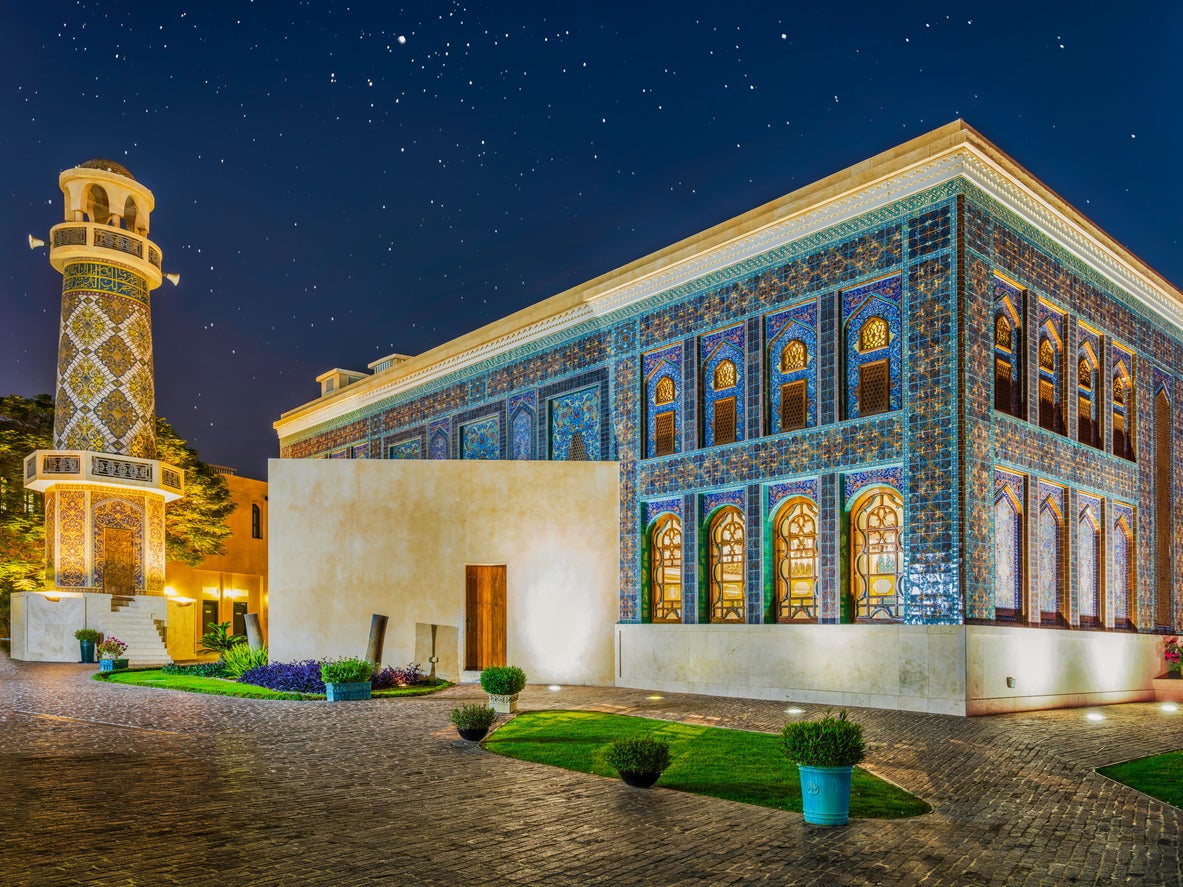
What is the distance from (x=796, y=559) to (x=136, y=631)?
67.3ft

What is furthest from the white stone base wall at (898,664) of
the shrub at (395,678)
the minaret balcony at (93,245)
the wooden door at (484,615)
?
the minaret balcony at (93,245)

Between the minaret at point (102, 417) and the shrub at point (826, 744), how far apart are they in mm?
26040

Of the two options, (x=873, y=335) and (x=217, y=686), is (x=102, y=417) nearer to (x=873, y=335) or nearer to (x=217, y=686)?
(x=217, y=686)

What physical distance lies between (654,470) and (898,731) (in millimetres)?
8444

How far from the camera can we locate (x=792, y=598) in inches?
674

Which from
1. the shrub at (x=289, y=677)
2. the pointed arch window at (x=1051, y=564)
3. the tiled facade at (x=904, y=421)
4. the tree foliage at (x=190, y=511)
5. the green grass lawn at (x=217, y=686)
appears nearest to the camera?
the tiled facade at (x=904, y=421)

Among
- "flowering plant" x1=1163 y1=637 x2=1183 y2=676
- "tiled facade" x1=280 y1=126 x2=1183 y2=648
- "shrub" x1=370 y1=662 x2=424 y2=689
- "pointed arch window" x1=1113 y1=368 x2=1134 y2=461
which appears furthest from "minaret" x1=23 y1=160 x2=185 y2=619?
"flowering plant" x1=1163 y1=637 x2=1183 y2=676

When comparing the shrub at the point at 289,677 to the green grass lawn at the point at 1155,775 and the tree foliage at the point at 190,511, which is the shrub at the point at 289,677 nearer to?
the green grass lawn at the point at 1155,775

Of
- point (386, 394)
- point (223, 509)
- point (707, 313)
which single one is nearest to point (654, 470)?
point (707, 313)

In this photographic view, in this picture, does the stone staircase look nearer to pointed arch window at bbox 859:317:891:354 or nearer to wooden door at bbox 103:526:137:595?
wooden door at bbox 103:526:137:595

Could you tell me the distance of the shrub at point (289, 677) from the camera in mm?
17312

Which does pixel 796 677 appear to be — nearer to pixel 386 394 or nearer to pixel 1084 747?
pixel 1084 747

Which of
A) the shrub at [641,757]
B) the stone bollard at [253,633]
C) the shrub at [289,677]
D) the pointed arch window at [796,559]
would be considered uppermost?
the pointed arch window at [796,559]

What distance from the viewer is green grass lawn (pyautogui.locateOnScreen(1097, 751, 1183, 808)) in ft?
28.7
